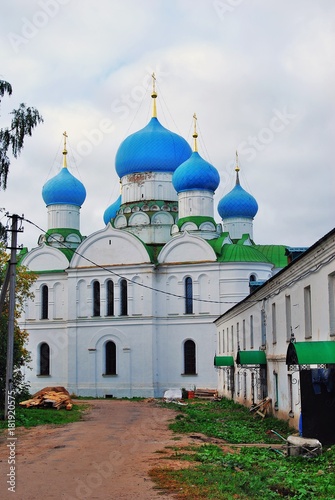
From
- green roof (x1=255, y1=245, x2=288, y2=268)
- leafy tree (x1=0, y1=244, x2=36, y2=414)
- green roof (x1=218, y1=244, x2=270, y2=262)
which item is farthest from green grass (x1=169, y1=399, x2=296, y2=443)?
green roof (x1=255, y1=245, x2=288, y2=268)

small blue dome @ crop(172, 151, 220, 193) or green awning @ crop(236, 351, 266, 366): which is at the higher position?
small blue dome @ crop(172, 151, 220, 193)

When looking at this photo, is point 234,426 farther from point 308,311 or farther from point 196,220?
point 196,220

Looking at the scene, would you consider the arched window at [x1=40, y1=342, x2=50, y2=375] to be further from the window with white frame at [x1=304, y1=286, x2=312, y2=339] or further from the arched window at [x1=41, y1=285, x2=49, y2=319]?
the window with white frame at [x1=304, y1=286, x2=312, y2=339]

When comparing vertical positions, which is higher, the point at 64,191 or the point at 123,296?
the point at 64,191

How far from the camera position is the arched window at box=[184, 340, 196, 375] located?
39906mm

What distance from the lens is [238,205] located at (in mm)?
47594

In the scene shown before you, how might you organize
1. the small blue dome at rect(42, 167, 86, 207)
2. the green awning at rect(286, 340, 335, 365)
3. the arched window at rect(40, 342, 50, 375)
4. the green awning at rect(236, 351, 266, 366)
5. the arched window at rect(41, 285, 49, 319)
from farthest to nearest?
the small blue dome at rect(42, 167, 86, 207)
the arched window at rect(41, 285, 49, 319)
the arched window at rect(40, 342, 50, 375)
the green awning at rect(236, 351, 266, 366)
the green awning at rect(286, 340, 335, 365)

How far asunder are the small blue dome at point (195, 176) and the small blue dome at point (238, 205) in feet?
A: 17.3

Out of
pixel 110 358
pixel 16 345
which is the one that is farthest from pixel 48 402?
pixel 110 358

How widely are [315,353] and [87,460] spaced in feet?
15.5

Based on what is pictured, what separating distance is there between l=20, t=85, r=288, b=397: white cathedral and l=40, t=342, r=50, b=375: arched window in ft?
0.20

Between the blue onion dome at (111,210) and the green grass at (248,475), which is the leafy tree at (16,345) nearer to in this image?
the green grass at (248,475)

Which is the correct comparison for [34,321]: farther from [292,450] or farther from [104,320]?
[292,450]

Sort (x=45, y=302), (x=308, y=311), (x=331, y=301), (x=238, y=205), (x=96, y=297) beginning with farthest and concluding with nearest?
(x=238, y=205)
(x=45, y=302)
(x=96, y=297)
(x=308, y=311)
(x=331, y=301)
